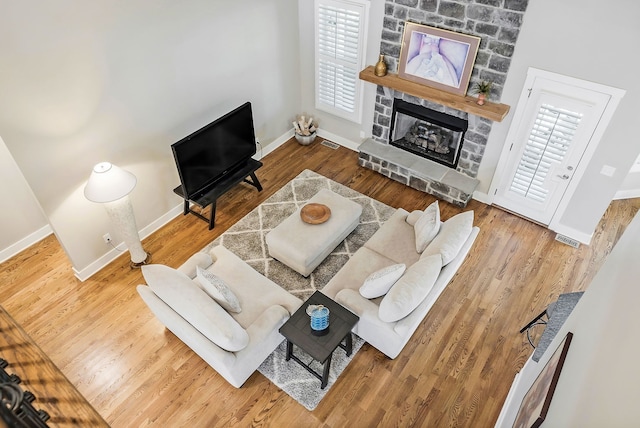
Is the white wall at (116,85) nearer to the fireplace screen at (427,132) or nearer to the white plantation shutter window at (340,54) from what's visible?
the white plantation shutter window at (340,54)

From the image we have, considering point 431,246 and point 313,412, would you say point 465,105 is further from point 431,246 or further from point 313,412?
point 313,412

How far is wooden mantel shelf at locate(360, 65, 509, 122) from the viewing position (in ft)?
16.3

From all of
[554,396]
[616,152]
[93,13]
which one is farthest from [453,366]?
[93,13]

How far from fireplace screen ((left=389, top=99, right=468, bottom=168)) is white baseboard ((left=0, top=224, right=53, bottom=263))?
4.81 meters

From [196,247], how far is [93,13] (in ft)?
8.84

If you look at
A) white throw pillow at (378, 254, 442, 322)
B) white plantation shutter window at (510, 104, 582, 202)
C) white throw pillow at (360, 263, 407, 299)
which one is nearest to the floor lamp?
white throw pillow at (360, 263, 407, 299)

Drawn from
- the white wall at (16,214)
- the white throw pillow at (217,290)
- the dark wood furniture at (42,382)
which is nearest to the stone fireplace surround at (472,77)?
the white throw pillow at (217,290)

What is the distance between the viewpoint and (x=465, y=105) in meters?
5.10

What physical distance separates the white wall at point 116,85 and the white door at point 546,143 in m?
3.47

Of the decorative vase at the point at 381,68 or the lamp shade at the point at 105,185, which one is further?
the decorative vase at the point at 381,68

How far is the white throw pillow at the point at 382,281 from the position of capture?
149 inches

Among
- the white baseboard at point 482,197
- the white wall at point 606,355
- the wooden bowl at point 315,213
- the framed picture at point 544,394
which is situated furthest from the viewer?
the white baseboard at point 482,197

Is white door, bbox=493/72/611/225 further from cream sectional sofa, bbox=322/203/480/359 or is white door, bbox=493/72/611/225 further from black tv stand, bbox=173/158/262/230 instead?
black tv stand, bbox=173/158/262/230

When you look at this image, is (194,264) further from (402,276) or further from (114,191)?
(402,276)
